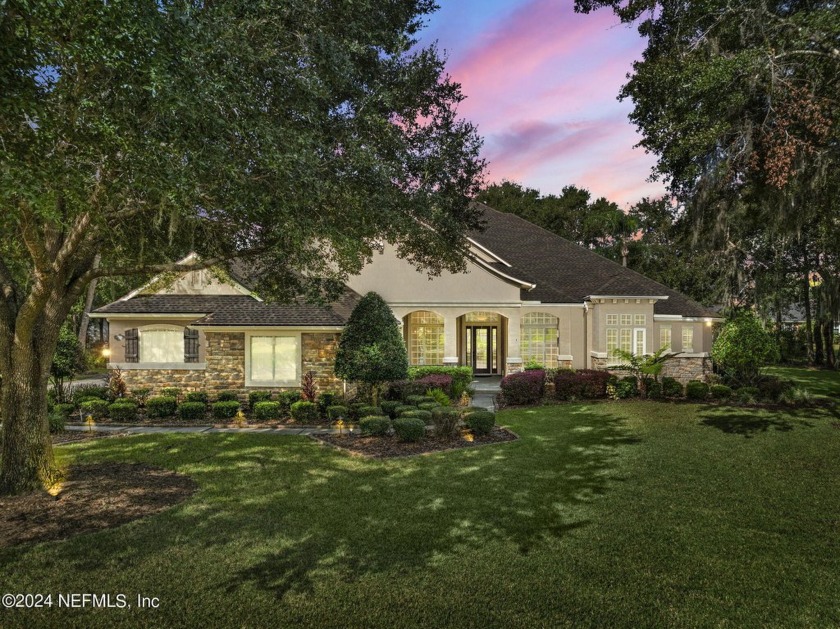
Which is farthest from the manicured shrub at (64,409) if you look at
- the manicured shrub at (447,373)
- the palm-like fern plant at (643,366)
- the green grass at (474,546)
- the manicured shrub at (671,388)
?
the manicured shrub at (671,388)

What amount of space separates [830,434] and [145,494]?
48.2ft

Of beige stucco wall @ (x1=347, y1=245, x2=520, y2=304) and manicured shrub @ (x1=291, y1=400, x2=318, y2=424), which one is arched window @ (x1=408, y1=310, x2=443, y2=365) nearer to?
beige stucco wall @ (x1=347, y1=245, x2=520, y2=304)

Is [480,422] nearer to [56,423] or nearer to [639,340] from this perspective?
[56,423]

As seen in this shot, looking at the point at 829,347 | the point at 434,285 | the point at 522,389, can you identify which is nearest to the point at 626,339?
the point at 522,389

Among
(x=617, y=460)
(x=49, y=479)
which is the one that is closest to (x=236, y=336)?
(x=49, y=479)

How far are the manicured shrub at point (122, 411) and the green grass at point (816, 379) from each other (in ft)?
77.9

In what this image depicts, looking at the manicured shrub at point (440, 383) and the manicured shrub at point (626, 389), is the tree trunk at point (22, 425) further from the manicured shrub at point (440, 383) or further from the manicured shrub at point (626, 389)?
the manicured shrub at point (626, 389)

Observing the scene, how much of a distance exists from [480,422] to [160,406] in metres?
9.74

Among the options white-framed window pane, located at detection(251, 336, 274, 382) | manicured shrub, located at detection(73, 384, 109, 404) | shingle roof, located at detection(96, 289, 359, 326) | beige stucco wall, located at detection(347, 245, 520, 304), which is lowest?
manicured shrub, located at detection(73, 384, 109, 404)

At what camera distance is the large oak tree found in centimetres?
489

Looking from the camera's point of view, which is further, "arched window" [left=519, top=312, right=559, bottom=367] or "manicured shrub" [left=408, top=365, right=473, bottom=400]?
"arched window" [left=519, top=312, right=559, bottom=367]

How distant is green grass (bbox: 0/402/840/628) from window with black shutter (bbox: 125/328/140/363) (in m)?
8.22

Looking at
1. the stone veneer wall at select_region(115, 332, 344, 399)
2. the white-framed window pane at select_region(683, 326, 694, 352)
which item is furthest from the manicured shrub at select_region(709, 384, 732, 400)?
the stone veneer wall at select_region(115, 332, 344, 399)

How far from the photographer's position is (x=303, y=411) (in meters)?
12.8
